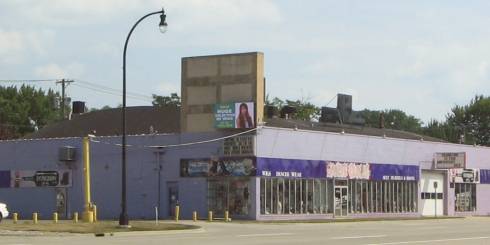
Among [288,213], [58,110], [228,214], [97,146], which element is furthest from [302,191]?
[58,110]

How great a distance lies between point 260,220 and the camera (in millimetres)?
49375

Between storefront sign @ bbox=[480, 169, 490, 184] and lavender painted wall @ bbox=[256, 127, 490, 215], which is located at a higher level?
lavender painted wall @ bbox=[256, 127, 490, 215]

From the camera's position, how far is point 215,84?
51.6 metres

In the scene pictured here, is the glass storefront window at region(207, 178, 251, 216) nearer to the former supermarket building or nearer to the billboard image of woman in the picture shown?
the former supermarket building

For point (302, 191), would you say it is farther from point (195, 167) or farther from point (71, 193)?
point (71, 193)

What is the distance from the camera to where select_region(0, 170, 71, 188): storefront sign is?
56.2 metres

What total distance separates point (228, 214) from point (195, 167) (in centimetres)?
359

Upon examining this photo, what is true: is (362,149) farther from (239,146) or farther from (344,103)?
(239,146)

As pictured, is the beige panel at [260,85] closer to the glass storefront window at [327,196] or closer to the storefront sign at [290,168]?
the storefront sign at [290,168]

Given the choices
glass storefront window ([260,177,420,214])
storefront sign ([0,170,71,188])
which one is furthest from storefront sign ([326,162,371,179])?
storefront sign ([0,170,71,188])

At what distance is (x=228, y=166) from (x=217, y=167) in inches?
27.1

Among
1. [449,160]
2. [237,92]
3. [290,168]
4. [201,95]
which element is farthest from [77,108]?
[449,160]

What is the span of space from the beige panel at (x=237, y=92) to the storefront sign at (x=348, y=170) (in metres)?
7.95

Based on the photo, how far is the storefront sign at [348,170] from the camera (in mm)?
55000
